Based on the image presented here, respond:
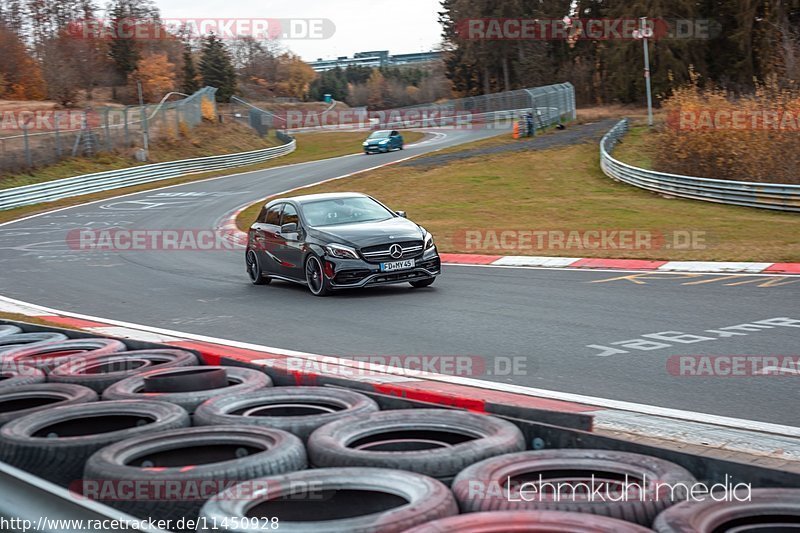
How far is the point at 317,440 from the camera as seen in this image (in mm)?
4492

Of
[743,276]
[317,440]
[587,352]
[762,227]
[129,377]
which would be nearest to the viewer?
[317,440]

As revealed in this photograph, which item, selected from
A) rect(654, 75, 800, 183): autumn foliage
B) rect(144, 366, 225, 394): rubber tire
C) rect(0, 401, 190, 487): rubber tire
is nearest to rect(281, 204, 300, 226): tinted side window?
rect(144, 366, 225, 394): rubber tire

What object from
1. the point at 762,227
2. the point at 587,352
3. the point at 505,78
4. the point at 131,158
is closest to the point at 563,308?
the point at 587,352

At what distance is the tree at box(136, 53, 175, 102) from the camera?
82625 mm

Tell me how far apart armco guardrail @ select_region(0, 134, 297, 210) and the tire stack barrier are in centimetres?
3610

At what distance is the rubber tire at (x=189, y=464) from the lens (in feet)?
12.1

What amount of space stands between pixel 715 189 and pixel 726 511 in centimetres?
2711

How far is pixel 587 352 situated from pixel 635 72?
233 ft

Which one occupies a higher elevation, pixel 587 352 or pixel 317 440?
pixel 317 440

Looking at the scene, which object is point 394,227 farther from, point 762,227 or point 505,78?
point 505,78

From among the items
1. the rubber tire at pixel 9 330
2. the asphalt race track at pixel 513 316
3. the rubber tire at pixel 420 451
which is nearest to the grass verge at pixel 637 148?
the asphalt race track at pixel 513 316

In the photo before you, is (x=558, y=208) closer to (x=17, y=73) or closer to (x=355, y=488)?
(x=355, y=488)

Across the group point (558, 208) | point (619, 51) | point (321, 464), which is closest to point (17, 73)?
point (619, 51)

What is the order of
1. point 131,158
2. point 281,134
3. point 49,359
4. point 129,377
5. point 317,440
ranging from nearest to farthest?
point 317,440 < point 129,377 < point 49,359 < point 131,158 < point 281,134
